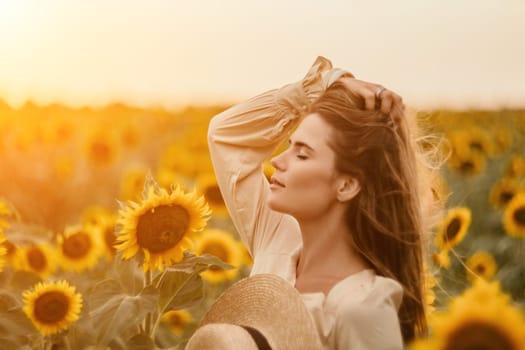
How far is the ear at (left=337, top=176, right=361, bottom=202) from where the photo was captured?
6.04ft

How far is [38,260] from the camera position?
254cm

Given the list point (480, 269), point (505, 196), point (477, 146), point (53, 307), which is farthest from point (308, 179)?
point (477, 146)

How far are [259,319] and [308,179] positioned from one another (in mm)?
262

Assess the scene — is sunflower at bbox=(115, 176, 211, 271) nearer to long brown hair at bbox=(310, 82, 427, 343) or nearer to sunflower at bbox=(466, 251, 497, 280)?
long brown hair at bbox=(310, 82, 427, 343)

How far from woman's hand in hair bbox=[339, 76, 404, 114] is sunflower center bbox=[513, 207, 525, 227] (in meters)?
1.18

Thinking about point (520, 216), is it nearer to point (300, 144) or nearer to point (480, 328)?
point (300, 144)

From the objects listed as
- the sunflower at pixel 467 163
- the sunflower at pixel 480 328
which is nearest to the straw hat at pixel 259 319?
the sunflower at pixel 480 328

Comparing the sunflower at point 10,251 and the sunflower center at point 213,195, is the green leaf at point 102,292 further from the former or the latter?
the sunflower center at point 213,195

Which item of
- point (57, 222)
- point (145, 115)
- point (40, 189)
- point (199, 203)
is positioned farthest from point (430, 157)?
point (145, 115)

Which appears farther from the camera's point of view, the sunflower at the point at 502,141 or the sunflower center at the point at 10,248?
the sunflower at the point at 502,141

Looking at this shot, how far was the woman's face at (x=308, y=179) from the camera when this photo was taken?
6.01 ft

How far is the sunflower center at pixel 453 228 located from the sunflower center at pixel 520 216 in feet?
1.41

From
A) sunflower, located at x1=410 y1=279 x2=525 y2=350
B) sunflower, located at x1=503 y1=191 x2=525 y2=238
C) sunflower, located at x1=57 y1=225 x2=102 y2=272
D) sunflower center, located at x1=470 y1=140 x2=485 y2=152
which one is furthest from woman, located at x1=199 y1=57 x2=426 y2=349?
sunflower center, located at x1=470 y1=140 x2=485 y2=152

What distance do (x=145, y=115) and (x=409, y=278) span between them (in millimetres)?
3367
